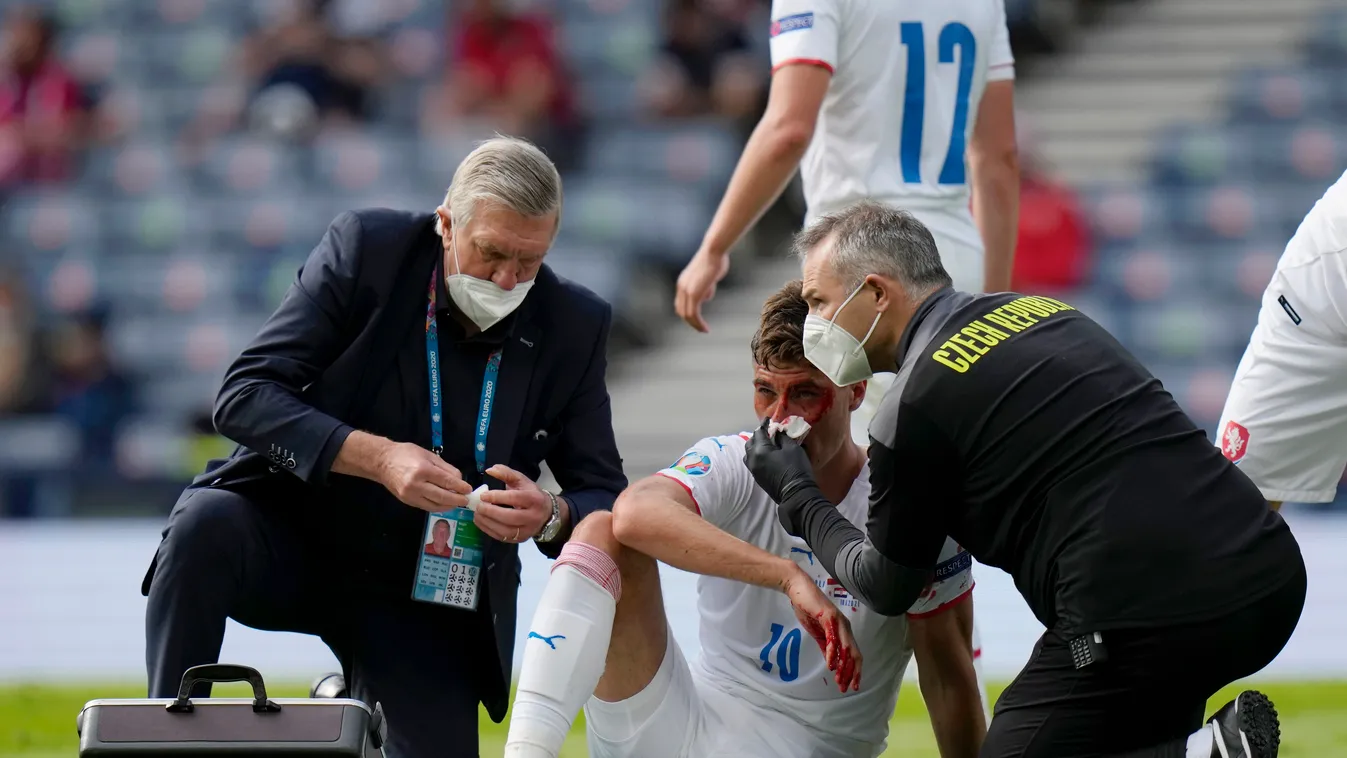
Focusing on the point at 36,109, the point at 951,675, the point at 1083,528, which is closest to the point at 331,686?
the point at 951,675

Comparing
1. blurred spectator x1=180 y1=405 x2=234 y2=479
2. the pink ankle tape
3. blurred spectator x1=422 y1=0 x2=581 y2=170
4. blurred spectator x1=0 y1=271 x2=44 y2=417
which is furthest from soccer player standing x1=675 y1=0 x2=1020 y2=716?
blurred spectator x1=0 y1=271 x2=44 y2=417

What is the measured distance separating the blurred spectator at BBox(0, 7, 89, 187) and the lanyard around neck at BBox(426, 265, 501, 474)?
8.83 m

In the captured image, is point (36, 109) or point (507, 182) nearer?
point (507, 182)

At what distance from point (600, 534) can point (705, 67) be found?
7.60 metres

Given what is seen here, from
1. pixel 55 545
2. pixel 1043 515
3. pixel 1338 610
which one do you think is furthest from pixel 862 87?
pixel 55 545

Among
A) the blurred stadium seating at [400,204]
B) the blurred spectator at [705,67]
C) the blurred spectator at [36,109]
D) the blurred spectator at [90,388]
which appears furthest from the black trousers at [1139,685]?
the blurred spectator at [36,109]

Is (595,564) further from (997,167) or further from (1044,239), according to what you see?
(1044,239)

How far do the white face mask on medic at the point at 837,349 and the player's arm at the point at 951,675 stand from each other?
0.51 metres

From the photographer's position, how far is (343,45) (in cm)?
1142

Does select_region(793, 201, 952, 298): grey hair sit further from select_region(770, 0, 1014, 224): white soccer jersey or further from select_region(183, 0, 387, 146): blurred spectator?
select_region(183, 0, 387, 146): blurred spectator

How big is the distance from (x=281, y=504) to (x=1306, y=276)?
225cm

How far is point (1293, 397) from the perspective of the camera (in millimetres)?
3707

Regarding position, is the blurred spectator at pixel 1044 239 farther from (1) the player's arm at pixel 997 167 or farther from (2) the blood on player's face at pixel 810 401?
(2) the blood on player's face at pixel 810 401

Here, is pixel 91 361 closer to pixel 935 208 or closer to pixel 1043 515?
pixel 935 208
